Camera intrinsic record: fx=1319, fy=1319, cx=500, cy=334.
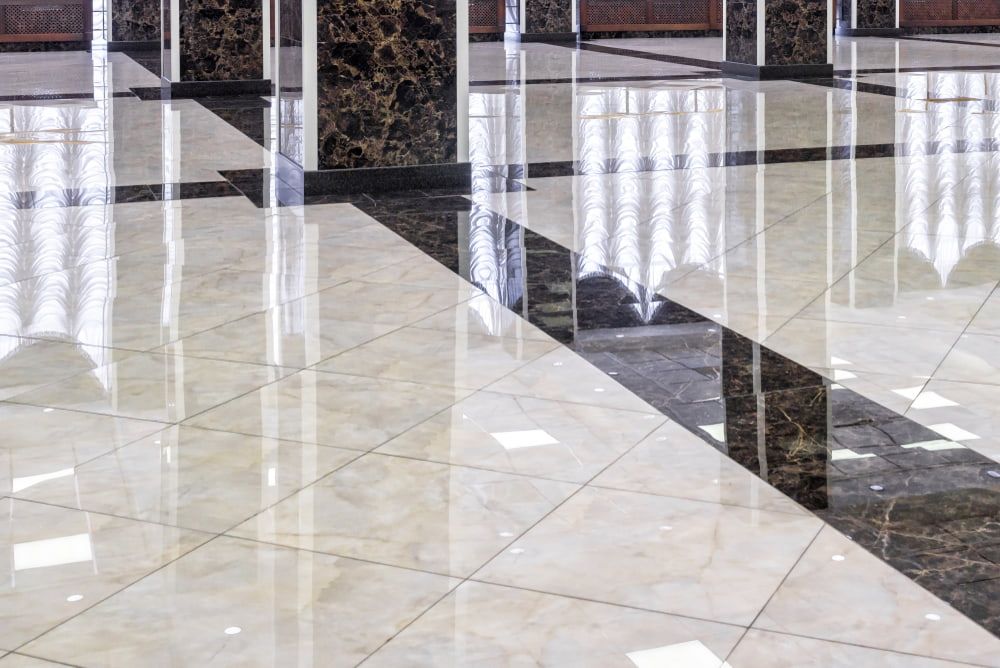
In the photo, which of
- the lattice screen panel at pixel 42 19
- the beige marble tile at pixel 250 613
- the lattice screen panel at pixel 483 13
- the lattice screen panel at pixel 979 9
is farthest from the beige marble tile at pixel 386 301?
the lattice screen panel at pixel 979 9

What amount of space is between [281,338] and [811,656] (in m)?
2.76

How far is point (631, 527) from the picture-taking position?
322cm

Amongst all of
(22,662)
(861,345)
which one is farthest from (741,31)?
(22,662)

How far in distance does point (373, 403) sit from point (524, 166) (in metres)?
4.79

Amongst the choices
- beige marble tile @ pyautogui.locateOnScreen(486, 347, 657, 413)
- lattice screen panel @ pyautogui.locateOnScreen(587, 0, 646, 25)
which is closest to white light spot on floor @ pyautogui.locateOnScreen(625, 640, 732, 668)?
beige marble tile @ pyautogui.locateOnScreen(486, 347, 657, 413)

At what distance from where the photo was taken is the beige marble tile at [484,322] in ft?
16.3

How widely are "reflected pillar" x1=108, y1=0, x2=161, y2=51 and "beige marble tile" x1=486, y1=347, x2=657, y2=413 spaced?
15.8 m

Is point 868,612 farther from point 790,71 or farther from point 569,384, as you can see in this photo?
point 790,71

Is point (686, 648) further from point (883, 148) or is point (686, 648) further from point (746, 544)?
point (883, 148)

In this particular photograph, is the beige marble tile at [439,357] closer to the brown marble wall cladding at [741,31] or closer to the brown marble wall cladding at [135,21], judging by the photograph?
the brown marble wall cladding at [741,31]

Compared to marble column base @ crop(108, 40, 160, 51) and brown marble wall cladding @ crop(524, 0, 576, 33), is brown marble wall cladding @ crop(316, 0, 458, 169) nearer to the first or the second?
marble column base @ crop(108, 40, 160, 51)

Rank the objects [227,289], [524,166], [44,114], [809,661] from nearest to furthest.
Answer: [809,661], [227,289], [524,166], [44,114]

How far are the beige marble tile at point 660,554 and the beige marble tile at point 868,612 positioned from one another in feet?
0.18

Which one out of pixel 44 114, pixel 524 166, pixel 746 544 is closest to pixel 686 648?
pixel 746 544
